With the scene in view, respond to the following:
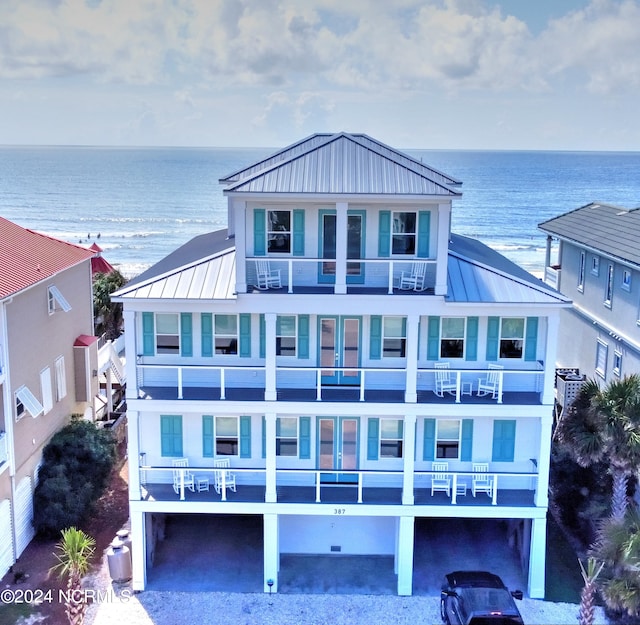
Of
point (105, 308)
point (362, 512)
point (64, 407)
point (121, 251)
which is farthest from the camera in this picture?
point (121, 251)

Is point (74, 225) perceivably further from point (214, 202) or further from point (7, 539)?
point (7, 539)

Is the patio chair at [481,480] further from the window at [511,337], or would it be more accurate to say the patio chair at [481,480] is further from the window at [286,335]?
the window at [286,335]

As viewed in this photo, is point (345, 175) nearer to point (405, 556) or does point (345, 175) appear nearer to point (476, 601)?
point (405, 556)

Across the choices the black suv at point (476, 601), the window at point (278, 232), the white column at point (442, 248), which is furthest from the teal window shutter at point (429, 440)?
the window at point (278, 232)

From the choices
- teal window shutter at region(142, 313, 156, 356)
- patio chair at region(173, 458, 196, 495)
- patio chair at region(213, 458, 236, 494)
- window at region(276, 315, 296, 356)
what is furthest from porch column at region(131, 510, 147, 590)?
window at region(276, 315, 296, 356)

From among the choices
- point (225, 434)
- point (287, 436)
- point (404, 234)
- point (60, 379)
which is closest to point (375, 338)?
point (404, 234)

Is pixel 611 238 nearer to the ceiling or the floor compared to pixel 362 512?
nearer to the ceiling

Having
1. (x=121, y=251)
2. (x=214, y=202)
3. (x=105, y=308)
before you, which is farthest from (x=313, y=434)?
(x=214, y=202)
